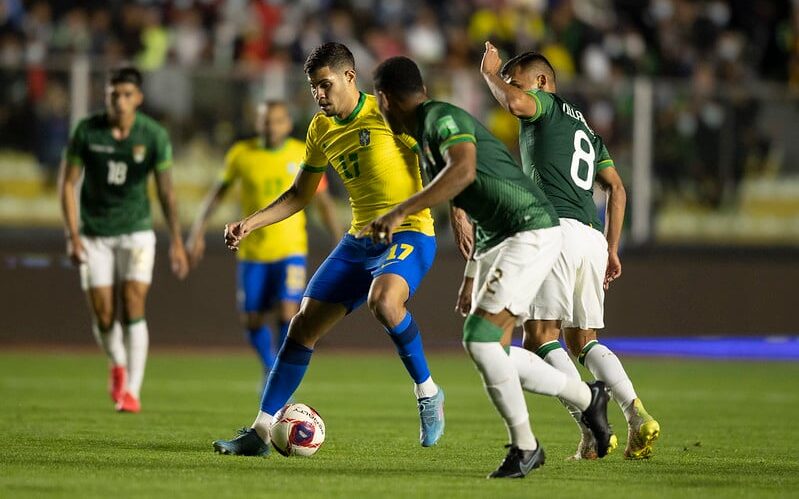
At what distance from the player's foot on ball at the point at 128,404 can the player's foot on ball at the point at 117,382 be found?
0.73 feet

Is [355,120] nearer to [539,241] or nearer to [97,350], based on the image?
[539,241]

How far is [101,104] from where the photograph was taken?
17938 mm

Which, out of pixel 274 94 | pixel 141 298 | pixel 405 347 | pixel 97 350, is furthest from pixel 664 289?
pixel 405 347

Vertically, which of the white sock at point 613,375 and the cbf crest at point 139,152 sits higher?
the cbf crest at point 139,152

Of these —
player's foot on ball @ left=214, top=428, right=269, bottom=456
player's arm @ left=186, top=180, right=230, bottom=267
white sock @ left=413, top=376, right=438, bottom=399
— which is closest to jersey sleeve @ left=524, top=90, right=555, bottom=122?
white sock @ left=413, top=376, right=438, bottom=399

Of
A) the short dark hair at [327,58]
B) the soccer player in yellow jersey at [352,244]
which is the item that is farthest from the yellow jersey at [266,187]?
the short dark hair at [327,58]

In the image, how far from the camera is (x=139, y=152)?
11.8 m

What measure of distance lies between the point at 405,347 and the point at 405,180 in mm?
1010

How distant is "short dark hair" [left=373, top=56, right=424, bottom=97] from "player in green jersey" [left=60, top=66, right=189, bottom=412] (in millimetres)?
4807

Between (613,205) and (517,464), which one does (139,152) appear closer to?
(613,205)

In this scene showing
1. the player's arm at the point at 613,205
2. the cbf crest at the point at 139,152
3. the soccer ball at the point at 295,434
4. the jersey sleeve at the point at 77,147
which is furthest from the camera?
the cbf crest at the point at 139,152

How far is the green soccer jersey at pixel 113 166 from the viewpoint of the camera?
11.8 meters

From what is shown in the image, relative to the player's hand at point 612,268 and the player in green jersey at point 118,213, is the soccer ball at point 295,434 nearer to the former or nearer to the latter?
the player's hand at point 612,268

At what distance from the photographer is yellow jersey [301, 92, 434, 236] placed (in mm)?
8812
